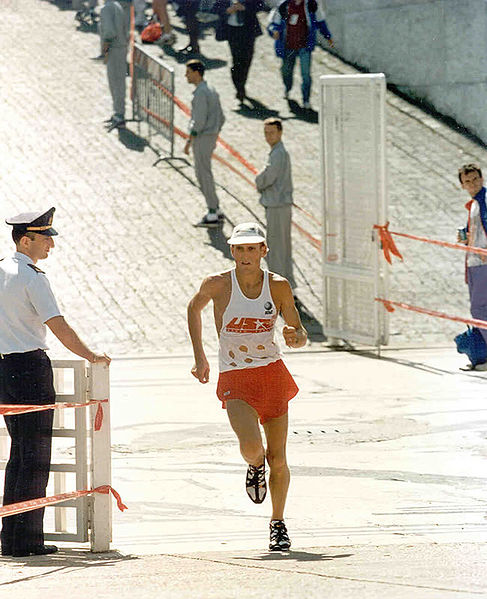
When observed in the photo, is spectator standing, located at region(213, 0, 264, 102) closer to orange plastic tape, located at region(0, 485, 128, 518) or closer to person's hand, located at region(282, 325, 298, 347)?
person's hand, located at region(282, 325, 298, 347)

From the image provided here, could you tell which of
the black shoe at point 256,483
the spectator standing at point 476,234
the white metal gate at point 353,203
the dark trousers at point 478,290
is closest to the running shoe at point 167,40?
the white metal gate at point 353,203

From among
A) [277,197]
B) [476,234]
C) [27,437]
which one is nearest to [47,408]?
[27,437]

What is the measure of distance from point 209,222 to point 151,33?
27.3 ft

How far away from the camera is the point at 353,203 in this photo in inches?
571

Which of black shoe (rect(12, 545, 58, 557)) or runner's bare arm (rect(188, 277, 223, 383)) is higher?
runner's bare arm (rect(188, 277, 223, 383))

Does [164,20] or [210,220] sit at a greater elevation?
[164,20]

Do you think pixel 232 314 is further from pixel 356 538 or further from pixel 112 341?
pixel 112 341

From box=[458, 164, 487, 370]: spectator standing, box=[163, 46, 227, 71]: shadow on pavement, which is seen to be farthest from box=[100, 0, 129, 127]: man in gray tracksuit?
box=[458, 164, 487, 370]: spectator standing

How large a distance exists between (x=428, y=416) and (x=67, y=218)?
783cm

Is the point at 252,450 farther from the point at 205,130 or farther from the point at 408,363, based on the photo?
the point at 205,130

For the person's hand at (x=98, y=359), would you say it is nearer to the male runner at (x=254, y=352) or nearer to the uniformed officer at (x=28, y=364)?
the uniformed officer at (x=28, y=364)

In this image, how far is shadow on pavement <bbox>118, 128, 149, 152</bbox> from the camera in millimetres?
20378

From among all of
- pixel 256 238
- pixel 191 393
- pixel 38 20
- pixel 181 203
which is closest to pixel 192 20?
pixel 38 20

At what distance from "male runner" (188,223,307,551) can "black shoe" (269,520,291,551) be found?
191mm
